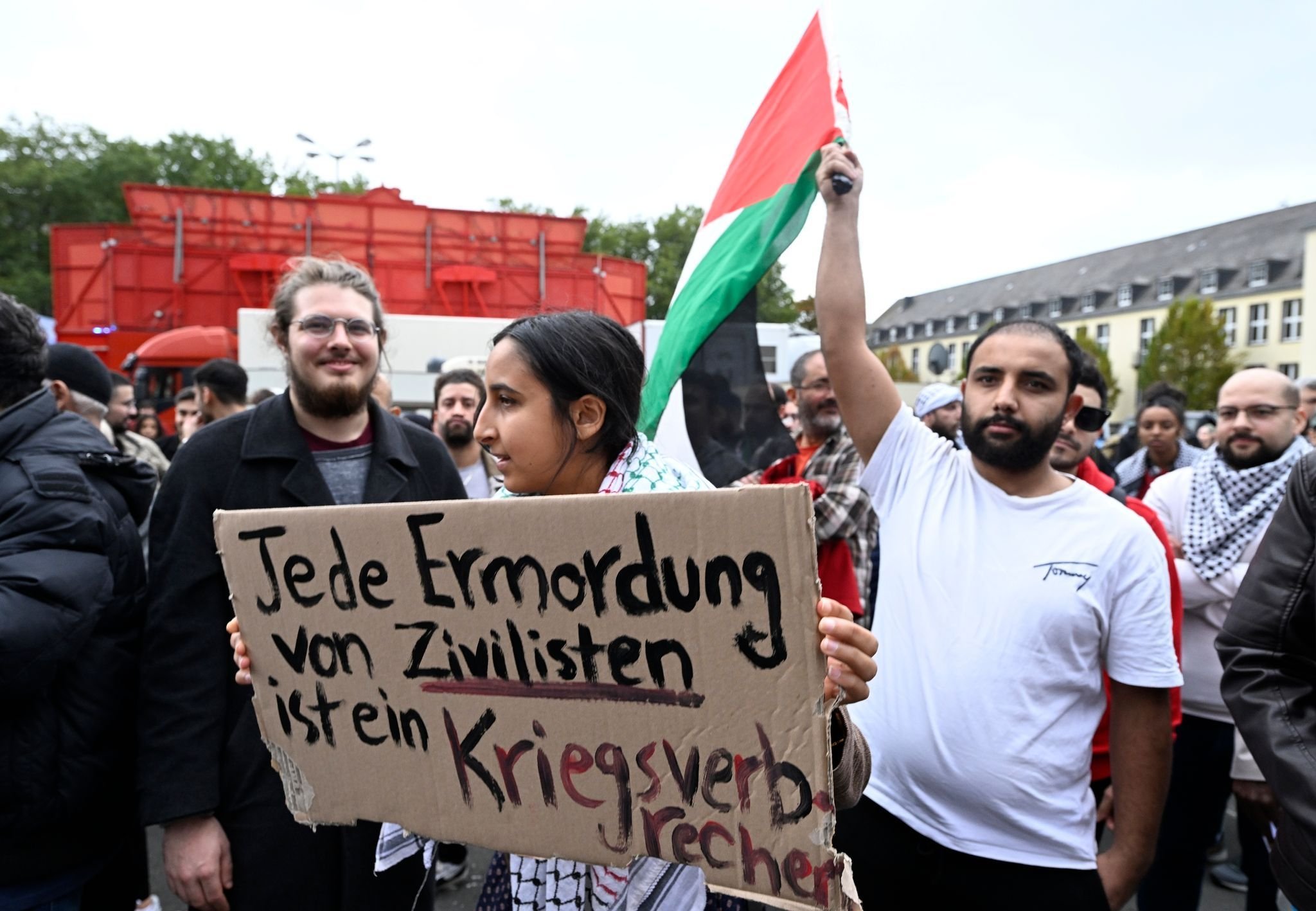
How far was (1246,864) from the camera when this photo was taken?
3.08m

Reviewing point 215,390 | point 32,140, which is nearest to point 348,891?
point 215,390

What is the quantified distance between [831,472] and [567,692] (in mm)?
2829

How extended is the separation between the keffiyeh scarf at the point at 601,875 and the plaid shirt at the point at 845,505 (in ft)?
6.87

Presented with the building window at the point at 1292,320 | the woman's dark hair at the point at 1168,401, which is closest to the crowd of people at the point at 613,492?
the woman's dark hair at the point at 1168,401

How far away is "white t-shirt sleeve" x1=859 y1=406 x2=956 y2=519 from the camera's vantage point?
2.21 meters

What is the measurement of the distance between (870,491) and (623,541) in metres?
1.19

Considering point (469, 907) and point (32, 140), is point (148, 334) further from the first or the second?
point (32, 140)

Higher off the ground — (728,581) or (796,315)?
(796,315)

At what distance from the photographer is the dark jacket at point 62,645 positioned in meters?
1.82

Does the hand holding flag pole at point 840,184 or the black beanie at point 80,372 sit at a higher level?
the hand holding flag pole at point 840,184

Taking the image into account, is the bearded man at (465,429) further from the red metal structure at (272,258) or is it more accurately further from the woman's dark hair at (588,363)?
the red metal structure at (272,258)

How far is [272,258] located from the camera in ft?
53.6

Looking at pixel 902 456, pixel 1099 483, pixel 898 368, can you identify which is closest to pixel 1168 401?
pixel 1099 483

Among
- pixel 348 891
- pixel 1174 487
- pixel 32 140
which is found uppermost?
pixel 32 140
